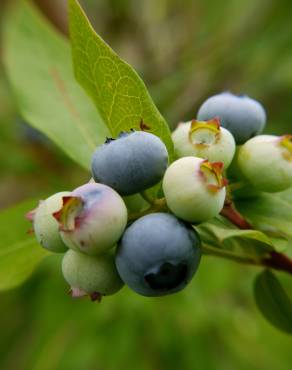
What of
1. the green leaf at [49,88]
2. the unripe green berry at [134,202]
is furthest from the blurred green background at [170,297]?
the unripe green berry at [134,202]

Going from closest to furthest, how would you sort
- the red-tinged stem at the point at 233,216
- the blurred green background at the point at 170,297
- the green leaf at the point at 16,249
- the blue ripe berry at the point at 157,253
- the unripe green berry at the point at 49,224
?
the blue ripe berry at the point at 157,253, the unripe green berry at the point at 49,224, the red-tinged stem at the point at 233,216, the green leaf at the point at 16,249, the blurred green background at the point at 170,297

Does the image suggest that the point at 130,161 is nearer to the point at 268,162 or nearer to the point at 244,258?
the point at 268,162

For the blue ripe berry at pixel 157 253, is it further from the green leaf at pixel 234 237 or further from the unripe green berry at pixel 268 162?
the unripe green berry at pixel 268 162

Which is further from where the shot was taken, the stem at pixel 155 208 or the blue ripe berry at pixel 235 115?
the blue ripe berry at pixel 235 115

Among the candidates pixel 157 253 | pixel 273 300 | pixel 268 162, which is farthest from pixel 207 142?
pixel 273 300

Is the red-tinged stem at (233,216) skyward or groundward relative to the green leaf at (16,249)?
skyward

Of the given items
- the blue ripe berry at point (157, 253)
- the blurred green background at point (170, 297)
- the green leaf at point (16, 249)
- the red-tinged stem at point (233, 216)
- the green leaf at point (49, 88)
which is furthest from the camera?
the blurred green background at point (170, 297)

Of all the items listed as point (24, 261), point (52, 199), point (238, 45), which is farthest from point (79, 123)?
point (238, 45)
